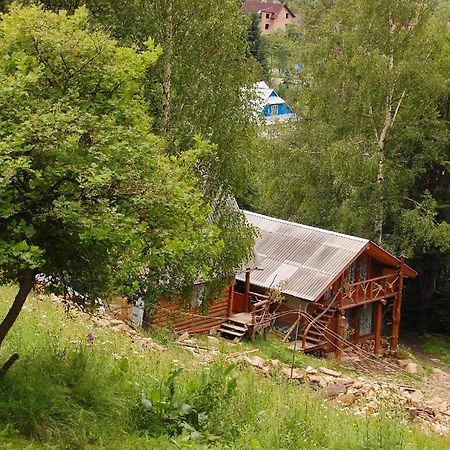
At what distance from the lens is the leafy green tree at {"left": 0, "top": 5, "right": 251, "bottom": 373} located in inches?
263

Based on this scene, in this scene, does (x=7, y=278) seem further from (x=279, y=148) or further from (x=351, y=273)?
(x=279, y=148)

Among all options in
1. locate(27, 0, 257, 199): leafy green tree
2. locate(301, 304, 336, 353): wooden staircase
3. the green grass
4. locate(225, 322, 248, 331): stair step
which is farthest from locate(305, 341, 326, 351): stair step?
locate(27, 0, 257, 199): leafy green tree

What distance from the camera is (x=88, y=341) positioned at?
1063 centimetres

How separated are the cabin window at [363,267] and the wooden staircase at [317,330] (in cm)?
240

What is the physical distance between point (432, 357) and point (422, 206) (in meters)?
5.48

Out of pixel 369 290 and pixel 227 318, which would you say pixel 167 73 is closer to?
pixel 227 318

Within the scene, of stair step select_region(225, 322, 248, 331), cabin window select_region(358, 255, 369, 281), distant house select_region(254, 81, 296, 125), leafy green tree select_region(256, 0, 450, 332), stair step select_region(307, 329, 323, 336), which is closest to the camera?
stair step select_region(225, 322, 248, 331)

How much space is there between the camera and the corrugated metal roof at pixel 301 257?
2294cm

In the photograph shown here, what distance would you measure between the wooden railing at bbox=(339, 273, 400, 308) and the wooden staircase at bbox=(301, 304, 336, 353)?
0.57m

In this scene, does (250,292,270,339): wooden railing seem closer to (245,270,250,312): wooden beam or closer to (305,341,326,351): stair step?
(245,270,250,312): wooden beam

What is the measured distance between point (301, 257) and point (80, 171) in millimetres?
17734

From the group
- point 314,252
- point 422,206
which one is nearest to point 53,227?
point 314,252

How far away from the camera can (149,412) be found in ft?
26.8

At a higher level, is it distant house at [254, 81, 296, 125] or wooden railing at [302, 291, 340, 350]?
distant house at [254, 81, 296, 125]
